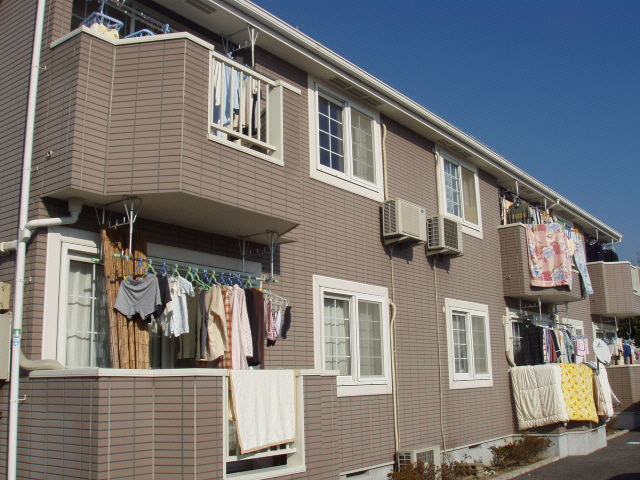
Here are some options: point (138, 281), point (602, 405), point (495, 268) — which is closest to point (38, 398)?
point (138, 281)

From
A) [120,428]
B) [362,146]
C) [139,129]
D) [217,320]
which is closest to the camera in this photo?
[120,428]

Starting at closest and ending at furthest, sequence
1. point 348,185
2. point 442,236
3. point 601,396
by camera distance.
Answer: point 348,185 < point 442,236 < point 601,396

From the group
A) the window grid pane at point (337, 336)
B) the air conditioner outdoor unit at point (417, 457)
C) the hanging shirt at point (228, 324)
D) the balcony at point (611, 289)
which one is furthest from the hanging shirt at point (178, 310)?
the balcony at point (611, 289)

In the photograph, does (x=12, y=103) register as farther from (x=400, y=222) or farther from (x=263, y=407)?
(x=400, y=222)

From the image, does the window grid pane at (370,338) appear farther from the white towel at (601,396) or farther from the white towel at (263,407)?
the white towel at (601,396)

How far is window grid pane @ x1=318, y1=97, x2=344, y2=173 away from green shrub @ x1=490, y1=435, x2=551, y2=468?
277 inches

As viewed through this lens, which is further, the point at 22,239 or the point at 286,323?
the point at 286,323

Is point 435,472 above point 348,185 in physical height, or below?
below

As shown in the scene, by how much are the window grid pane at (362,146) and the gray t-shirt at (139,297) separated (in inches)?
217

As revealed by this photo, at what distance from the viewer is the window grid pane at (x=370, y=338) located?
1209cm

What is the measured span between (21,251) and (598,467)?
1214cm

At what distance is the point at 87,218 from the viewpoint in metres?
8.20

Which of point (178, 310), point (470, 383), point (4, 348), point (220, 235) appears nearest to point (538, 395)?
point (470, 383)

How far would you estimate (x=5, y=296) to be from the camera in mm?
7727
